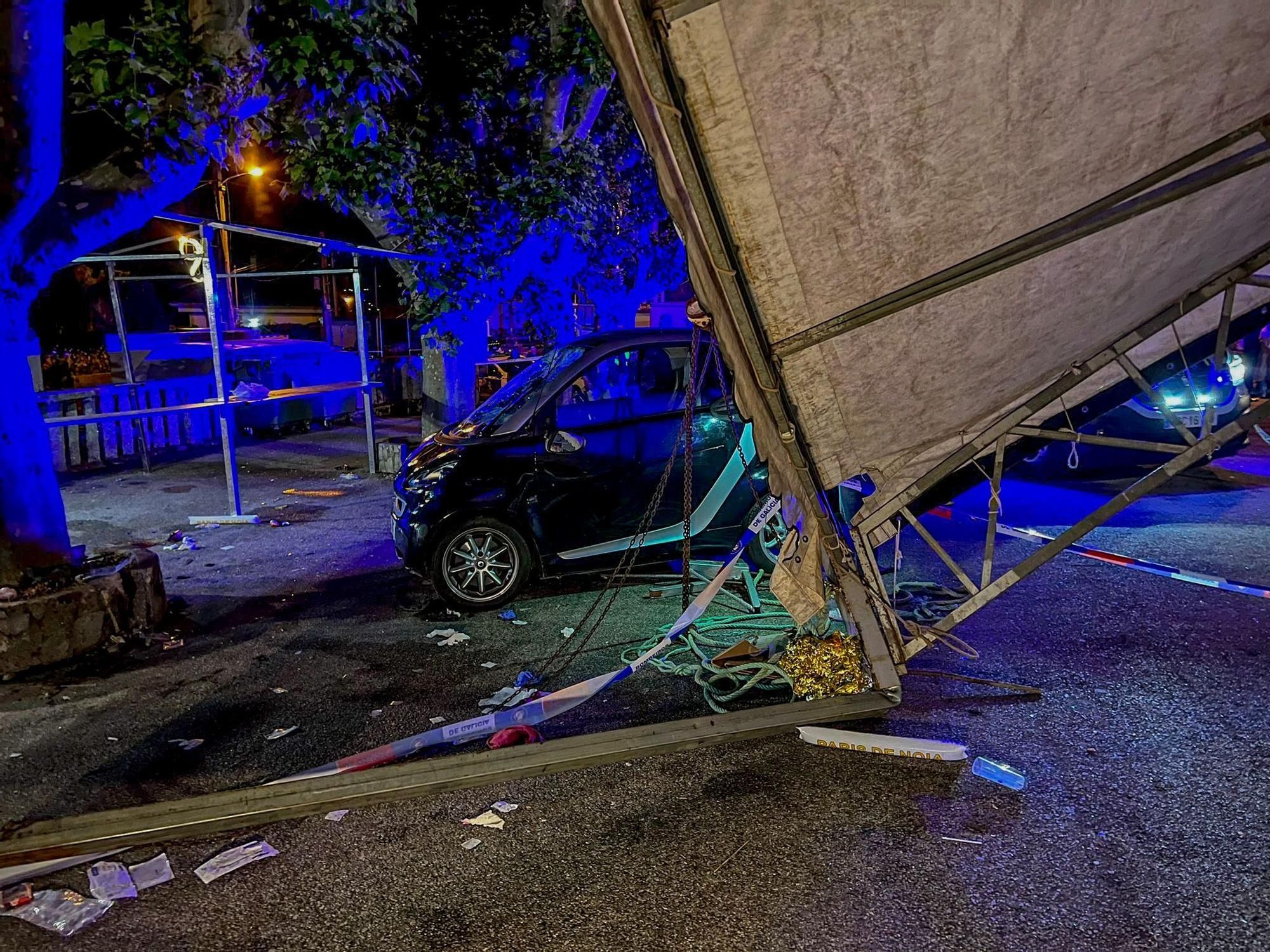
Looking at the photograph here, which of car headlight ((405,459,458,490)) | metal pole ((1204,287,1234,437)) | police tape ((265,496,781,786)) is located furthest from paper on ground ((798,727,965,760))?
car headlight ((405,459,458,490))

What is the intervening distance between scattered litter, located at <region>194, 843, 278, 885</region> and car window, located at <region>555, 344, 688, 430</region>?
13.3 feet

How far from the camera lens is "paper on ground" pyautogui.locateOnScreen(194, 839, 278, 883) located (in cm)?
A: 345

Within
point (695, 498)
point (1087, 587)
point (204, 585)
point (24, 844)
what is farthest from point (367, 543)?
point (1087, 587)

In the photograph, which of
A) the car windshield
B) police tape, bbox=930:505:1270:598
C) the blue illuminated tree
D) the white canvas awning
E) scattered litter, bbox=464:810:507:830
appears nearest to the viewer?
the white canvas awning

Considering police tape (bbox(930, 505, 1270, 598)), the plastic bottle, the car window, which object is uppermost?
the car window

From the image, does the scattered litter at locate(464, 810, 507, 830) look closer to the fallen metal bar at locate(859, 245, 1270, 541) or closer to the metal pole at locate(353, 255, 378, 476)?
the fallen metal bar at locate(859, 245, 1270, 541)

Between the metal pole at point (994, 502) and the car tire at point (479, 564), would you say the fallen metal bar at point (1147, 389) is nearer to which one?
the metal pole at point (994, 502)

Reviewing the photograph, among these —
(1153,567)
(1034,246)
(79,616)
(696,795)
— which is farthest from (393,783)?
(1153,567)

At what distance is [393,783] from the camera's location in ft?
12.9

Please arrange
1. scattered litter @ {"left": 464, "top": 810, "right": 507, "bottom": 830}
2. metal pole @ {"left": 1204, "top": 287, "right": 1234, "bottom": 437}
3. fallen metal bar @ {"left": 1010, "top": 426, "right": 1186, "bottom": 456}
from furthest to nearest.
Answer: metal pole @ {"left": 1204, "top": 287, "right": 1234, "bottom": 437}, fallen metal bar @ {"left": 1010, "top": 426, "right": 1186, "bottom": 456}, scattered litter @ {"left": 464, "top": 810, "right": 507, "bottom": 830}

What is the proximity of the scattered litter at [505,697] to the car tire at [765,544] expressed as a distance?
2656mm

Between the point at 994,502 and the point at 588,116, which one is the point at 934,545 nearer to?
the point at 994,502

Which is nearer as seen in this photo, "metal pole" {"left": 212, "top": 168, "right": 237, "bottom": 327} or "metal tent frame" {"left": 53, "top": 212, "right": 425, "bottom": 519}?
"metal tent frame" {"left": 53, "top": 212, "right": 425, "bottom": 519}

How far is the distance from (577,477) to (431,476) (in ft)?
3.75
